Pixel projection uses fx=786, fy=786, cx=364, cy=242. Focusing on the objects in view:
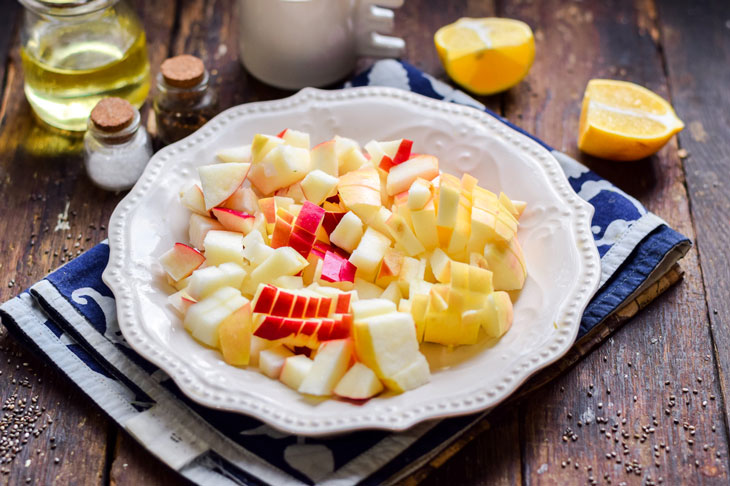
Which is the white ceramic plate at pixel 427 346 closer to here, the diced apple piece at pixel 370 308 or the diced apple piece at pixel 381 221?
→ the diced apple piece at pixel 370 308

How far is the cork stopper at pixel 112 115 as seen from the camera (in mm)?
1597

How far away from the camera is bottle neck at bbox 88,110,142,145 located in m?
1.62

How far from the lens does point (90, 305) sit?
1.42 m

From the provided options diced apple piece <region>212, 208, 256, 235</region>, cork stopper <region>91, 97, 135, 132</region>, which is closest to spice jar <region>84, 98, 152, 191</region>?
cork stopper <region>91, 97, 135, 132</region>

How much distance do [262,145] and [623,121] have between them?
82 centimetres

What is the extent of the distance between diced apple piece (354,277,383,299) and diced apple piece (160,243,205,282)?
0.29 meters

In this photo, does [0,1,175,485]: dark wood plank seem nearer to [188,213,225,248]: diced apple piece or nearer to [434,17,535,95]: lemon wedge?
[188,213,225,248]: diced apple piece

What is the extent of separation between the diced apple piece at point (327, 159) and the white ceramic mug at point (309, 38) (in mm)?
423

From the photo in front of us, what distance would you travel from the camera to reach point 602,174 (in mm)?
1776

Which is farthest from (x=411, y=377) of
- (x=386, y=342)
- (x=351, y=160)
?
(x=351, y=160)

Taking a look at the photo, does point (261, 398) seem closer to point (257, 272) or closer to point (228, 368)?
point (228, 368)

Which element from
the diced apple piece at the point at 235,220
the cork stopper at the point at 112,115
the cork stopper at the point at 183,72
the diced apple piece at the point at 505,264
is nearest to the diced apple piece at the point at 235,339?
the diced apple piece at the point at 235,220

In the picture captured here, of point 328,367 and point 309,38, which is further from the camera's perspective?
point 309,38

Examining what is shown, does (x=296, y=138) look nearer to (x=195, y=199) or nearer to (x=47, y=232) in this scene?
(x=195, y=199)
